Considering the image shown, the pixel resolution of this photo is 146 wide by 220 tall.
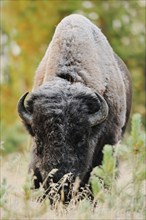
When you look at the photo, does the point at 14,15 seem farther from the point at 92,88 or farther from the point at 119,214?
the point at 119,214

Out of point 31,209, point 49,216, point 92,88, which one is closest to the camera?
point 31,209

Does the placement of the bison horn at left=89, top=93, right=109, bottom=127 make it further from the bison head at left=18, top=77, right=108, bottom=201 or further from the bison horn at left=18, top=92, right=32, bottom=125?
the bison horn at left=18, top=92, right=32, bottom=125

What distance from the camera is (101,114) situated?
28.0ft

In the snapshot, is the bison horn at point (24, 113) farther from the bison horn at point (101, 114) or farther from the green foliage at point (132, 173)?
the green foliage at point (132, 173)

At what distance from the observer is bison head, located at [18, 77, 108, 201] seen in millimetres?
7875

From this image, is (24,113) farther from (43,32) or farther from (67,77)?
(43,32)

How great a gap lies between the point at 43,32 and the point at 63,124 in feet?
64.3

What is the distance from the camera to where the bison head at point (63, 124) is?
310 inches

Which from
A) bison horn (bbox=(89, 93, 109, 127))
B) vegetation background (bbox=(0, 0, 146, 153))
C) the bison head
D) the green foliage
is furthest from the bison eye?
vegetation background (bbox=(0, 0, 146, 153))

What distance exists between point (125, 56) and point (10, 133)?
9.32 metres

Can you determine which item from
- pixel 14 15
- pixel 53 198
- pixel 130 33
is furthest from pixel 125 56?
pixel 53 198

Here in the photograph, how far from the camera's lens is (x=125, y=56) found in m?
26.7

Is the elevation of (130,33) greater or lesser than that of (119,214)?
greater

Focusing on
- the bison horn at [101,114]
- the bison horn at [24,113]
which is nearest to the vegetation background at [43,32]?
the bison horn at [24,113]
